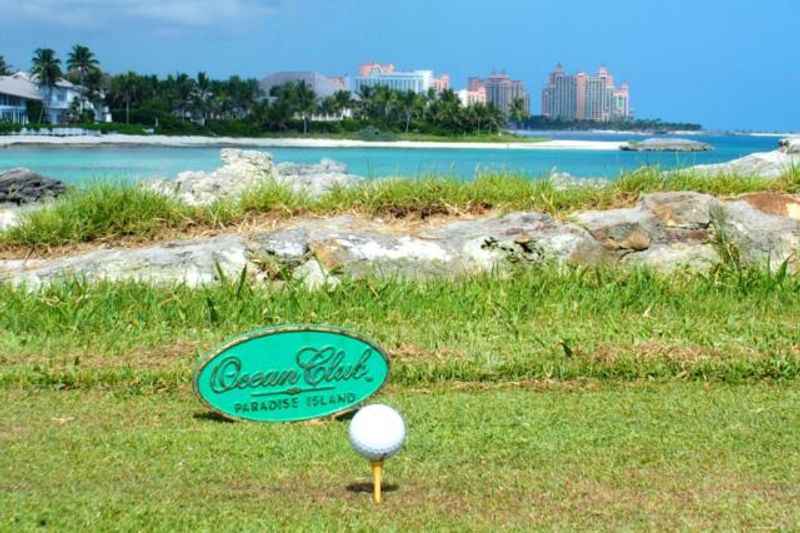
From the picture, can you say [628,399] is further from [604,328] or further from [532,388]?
[604,328]

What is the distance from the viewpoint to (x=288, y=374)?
4895 mm

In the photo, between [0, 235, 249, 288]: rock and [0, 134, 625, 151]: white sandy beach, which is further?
[0, 134, 625, 151]: white sandy beach

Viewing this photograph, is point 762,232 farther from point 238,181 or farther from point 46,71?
point 46,71

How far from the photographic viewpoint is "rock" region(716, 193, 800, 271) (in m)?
8.64

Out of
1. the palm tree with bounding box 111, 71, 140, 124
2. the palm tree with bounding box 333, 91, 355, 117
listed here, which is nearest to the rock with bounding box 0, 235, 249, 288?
the palm tree with bounding box 111, 71, 140, 124

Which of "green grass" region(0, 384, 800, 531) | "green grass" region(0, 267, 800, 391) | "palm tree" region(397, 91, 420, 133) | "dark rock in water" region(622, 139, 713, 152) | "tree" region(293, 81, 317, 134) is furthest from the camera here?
"palm tree" region(397, 91, 420, 133)

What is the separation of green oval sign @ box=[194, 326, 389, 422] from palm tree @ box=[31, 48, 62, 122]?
3477 inches

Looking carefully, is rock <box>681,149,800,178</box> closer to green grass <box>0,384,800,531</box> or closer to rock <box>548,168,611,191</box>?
rock <box>548,168,611,191</box>

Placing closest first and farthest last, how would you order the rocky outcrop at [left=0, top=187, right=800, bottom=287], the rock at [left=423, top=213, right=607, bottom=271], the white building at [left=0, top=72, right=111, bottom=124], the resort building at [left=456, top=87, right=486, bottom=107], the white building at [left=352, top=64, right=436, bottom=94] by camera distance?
the rocky outcrop at [left=0, top=187, right=800, bottom=287] → the rock at [left=423, top=213, right=607, bottom=271] → the white building at [left=0, top=72, right=111, bottom=124] → the resort building at [left=456, top=87, right=486, bottom=107] → the white building at [left=352, top=64, right=436, bottom=94]

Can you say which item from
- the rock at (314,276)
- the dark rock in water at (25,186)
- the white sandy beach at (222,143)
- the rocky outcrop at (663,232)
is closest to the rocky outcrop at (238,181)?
the rock at (314,276)

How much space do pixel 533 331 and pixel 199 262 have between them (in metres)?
2.88

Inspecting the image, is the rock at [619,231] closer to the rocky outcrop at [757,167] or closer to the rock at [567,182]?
the rock at [567,182]

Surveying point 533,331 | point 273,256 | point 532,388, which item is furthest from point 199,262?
point 532,388

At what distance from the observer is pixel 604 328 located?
6.64m
